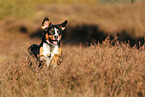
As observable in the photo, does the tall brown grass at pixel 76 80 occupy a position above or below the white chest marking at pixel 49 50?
below

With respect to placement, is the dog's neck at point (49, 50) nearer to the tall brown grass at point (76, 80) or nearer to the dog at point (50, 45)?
the dog at point (50, 45)

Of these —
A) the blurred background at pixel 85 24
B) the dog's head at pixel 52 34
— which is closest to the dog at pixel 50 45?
the dog's head at pixel 52 34

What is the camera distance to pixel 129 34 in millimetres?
11156

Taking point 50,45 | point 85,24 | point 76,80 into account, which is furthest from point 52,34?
point 85,24

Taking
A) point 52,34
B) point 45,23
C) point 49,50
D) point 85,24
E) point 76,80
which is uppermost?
point 85,24

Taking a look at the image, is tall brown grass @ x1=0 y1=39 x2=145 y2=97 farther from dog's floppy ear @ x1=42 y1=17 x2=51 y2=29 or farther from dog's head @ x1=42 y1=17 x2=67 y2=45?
dog's floppy ear @ x1=42 y1=17 x2=51 y2=29

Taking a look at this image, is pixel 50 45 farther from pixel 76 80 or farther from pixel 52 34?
pixel 76 80

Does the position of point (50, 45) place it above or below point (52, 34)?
below

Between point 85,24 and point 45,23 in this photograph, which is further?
point 85,24

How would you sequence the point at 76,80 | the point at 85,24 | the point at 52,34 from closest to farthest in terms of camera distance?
the point at 76,80, the point at 52,34, the point at 85,24

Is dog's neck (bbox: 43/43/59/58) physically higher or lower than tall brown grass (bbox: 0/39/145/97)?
higher

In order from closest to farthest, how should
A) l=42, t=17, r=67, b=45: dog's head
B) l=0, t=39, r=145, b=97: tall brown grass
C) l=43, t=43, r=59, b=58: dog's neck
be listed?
l=0, t=39, r=145, b=97: tall brown grass, l=42, t=17, r=67, b=45: dog's head, l=43, t=43, r=59, b=58: dog's neck

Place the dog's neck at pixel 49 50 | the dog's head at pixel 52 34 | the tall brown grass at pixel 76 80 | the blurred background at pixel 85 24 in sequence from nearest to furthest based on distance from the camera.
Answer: the tall brown grass at pixel 76 80 < the dog's head at pixel 52 34 < the dog's neck at pixel 49 50 < the blurred background at pixel 85 24

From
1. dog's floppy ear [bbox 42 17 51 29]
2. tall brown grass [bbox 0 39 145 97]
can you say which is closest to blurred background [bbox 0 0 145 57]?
tall brown grass [bbox 0 39 145 97]
